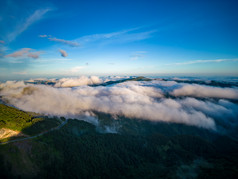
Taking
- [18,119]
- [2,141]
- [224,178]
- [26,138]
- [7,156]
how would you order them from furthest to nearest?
A: [18,119] → [224,178] → [26,138] → [2,141] → [7,156]

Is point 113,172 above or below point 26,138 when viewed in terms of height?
below

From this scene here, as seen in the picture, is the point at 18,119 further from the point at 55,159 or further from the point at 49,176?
the point at 49,176

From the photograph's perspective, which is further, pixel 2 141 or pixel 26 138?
pixel 26 138

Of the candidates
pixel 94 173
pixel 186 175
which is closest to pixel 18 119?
pixel 94 173

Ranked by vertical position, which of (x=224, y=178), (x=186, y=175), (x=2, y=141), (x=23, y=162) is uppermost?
(x=2, y=141)

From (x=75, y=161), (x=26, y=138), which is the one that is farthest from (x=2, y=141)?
(x=75, y=161)

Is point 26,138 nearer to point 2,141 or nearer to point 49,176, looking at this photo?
point 2,141

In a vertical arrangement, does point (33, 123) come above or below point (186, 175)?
above

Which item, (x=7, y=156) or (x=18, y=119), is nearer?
(x=7, y=156)

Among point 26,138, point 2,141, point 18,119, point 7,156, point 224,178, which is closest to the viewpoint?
point 7,156
